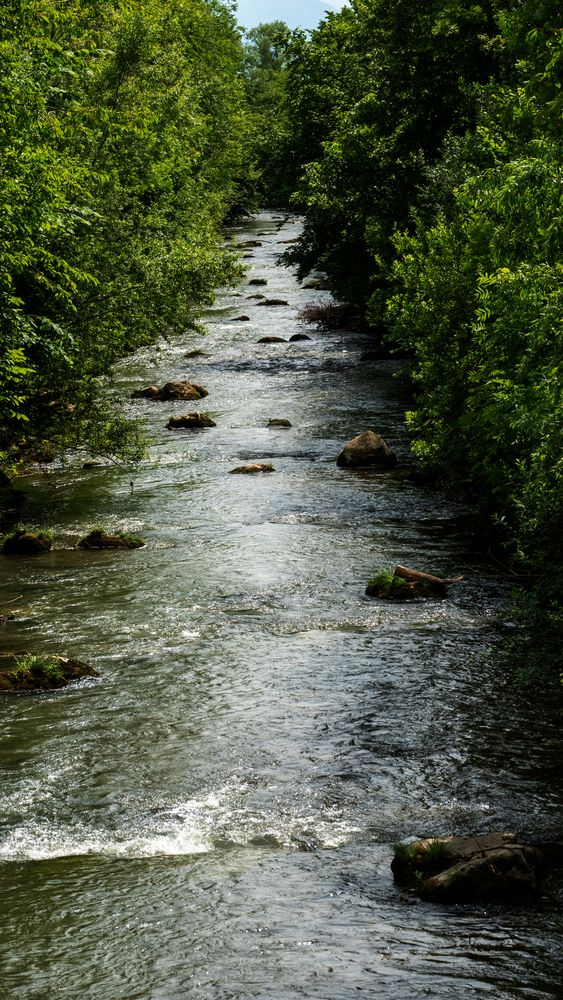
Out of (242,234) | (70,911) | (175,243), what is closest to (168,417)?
(175,243)

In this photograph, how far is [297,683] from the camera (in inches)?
558

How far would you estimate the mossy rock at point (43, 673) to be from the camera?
14.0m

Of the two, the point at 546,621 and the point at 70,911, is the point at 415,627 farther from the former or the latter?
the point at 70,911

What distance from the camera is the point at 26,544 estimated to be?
2097 centimetres

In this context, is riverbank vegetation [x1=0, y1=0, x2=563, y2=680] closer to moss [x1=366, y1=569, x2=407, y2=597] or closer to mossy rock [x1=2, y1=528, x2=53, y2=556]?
moss [x1=366, y1=569, x2=407, y2=597]

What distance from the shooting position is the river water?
8133 mm

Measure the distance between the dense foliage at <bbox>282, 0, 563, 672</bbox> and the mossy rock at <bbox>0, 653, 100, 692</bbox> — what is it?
5.82m

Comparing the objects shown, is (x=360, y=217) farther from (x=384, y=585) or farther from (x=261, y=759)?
(x=261, y=759)

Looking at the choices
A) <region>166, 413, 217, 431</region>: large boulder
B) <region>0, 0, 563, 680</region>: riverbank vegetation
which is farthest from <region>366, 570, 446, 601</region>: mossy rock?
<region>166, 413, 217, 431</region>: large boulder

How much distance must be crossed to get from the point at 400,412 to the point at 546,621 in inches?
795

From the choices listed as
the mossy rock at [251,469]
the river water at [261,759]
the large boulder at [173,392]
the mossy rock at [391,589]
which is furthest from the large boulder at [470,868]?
the large boulder at [173,392]

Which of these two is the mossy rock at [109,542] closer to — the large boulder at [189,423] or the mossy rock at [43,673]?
the mossy rock at [43,673]

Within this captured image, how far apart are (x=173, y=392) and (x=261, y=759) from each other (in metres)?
24.4

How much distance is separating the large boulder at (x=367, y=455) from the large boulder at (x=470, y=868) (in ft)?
56.2
